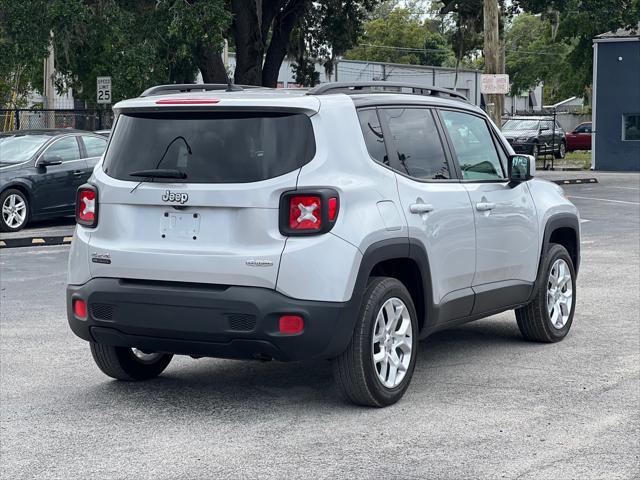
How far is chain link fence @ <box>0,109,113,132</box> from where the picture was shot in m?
31.7

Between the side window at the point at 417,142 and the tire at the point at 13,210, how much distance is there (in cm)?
1245

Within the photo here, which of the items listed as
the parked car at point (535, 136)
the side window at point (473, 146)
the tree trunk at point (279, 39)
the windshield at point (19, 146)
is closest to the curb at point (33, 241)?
the windshield at point (19, 146)

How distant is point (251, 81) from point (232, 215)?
893 inches

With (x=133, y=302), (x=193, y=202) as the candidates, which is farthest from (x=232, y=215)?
(x=133, y=302)

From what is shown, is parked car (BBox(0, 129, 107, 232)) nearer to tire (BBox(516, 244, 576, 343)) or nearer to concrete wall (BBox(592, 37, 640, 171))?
tire (BBox(516, 244, 576, 343))

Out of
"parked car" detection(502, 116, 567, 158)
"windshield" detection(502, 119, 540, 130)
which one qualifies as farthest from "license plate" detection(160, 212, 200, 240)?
"windshield" detection(502, 119, 540, 130)

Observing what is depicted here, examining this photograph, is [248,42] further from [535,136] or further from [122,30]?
[535,136]

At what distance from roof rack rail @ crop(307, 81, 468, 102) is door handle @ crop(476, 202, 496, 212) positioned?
828 mm

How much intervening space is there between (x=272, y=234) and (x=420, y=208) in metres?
1.18

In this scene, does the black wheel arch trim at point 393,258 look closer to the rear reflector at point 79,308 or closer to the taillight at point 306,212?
the taillight at point 306,212

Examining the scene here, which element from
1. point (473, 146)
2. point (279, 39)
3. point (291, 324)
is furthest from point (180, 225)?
point (279, 39)

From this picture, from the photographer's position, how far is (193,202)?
6.67 metres

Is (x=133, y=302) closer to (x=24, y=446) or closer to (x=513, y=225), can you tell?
(x=24, y=446)

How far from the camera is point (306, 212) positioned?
650cm
